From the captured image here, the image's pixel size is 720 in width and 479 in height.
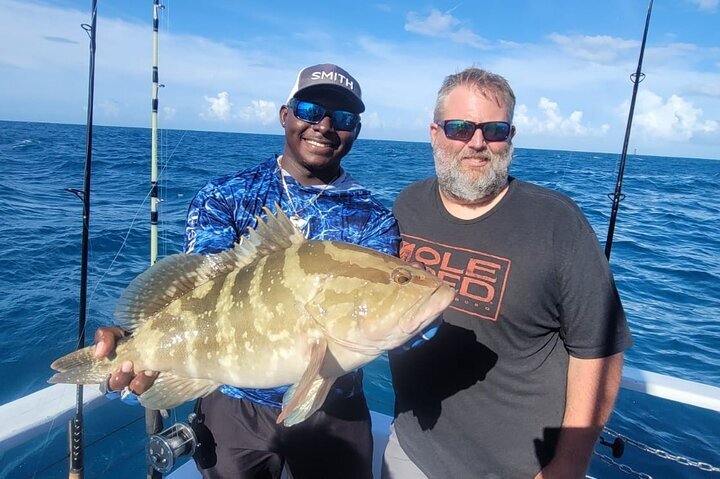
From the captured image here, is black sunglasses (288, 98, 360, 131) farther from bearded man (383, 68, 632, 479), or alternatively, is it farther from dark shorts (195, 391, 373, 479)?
dark shorts (195, 391, 373, 479)

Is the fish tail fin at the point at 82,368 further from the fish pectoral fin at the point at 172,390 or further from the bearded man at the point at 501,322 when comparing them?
the bearded man at the point at 501,322

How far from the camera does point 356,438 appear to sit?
111 inches

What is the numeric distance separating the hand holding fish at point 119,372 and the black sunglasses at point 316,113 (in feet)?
5.35

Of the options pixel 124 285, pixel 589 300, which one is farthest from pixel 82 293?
pixel 124 285

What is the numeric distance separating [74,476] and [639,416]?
659 cm

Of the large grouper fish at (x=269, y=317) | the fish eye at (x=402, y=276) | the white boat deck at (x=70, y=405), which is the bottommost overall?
the white boat deck at (x=70, y=405)

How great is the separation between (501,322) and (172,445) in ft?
7.19

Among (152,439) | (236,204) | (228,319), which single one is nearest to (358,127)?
(236,204)

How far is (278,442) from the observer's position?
8.98 ft

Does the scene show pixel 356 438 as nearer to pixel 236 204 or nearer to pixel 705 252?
pixel 236 204

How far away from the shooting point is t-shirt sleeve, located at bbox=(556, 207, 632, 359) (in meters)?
2.52

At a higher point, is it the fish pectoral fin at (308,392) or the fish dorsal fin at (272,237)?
the fish dorsal fin at (272,237)

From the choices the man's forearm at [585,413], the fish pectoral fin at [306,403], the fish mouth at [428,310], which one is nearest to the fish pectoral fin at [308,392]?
the fish pectoral fin at [306,403]

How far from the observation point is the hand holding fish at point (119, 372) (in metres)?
2.44
